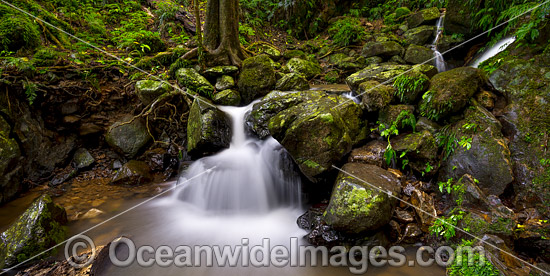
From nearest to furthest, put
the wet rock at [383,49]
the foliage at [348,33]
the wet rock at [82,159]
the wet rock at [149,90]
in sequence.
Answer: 1. the wet rock at [82,159]
2. the wet rock at [149,90]
3. the wet rock at [383,49]
4. the foliage at [348,33]

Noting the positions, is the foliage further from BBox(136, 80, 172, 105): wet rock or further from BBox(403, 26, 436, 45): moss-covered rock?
BBox(136, 80, 172, 105): wet rock

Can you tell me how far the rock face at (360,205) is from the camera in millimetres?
2682

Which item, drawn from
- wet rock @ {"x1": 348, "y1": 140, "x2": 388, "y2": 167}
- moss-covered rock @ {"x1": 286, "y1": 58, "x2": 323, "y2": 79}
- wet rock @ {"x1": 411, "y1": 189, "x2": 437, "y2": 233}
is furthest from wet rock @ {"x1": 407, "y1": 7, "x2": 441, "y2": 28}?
wet rock @ {"x1": 411, "y1": 189, "x2": 437, "y2": 233}

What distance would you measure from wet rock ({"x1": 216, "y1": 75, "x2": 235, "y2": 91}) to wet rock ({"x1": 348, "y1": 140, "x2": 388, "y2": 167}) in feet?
11.8

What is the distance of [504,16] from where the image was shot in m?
4.27

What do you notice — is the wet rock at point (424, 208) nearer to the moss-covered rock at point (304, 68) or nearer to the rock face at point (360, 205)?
the rock face at point (360, 205)

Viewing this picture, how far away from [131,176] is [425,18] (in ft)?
32.0

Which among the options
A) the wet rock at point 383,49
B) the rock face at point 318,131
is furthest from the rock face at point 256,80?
the wet rock at point 383,49

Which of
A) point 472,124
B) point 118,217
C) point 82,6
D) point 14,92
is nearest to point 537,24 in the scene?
point 472,124

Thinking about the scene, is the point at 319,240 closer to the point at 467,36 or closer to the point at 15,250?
the point at 15,250

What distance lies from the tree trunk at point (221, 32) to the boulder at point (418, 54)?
508 centimetres

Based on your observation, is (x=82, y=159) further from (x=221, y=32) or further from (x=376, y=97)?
(x=376, y=97)

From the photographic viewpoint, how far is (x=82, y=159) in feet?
16.7

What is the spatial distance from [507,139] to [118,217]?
590cm
